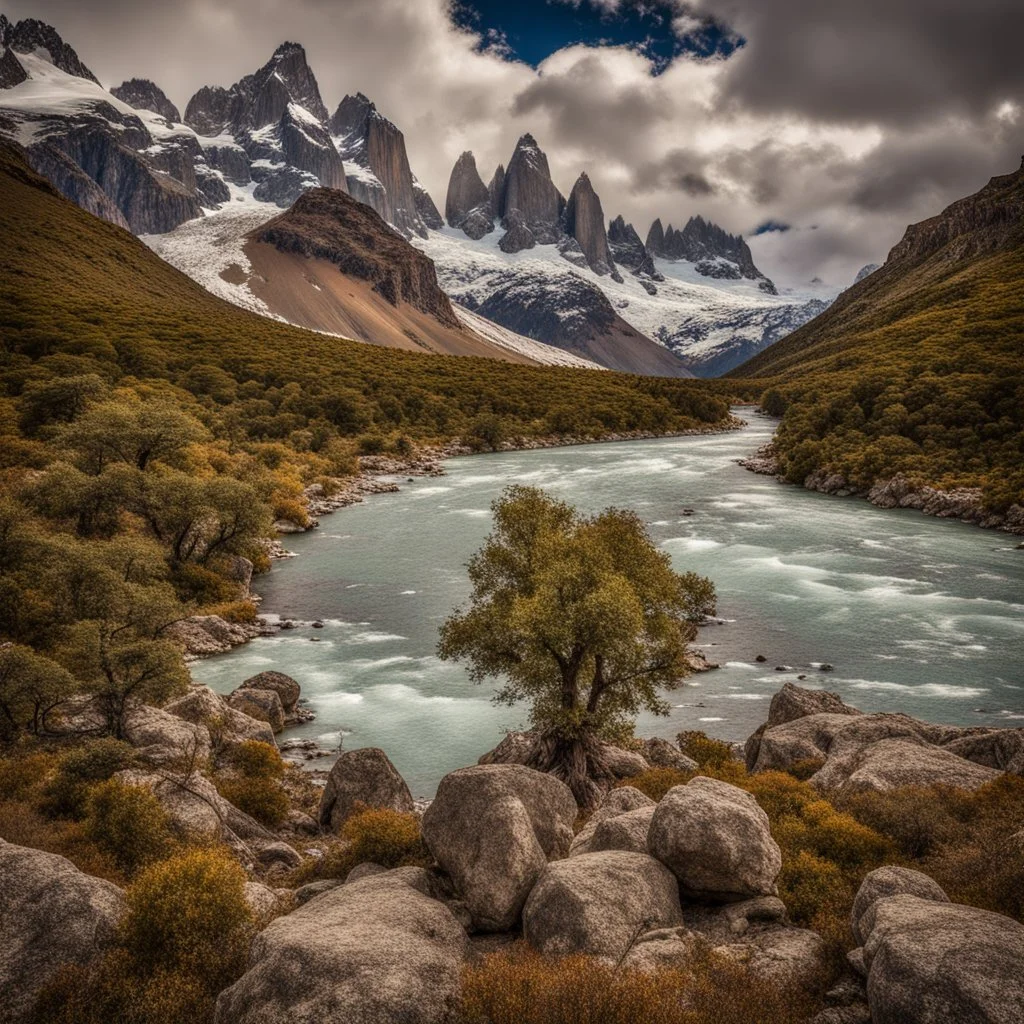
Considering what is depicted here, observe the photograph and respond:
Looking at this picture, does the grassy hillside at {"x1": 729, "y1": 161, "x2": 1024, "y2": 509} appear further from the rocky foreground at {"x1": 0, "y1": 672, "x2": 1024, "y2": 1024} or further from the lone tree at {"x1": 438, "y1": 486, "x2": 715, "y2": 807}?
the rocky foreground at {"x1": 0, "y1": 672, "x2": 1024, "y2": 1024}

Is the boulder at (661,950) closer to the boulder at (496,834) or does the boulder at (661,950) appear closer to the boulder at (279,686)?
the boulder at (496,834)

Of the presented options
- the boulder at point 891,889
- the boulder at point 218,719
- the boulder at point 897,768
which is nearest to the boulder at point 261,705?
the boulder at point 218,719

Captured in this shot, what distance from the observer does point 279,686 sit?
33219mm

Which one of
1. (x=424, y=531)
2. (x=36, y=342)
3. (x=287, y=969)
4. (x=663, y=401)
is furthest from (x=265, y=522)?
(x=663, y=401)

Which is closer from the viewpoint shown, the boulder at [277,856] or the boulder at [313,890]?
the boulder at [313,890]

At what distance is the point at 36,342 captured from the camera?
317 ft

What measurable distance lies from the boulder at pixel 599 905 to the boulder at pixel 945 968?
3818 mm

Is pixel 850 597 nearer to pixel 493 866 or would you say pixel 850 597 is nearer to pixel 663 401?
pixel 493 866

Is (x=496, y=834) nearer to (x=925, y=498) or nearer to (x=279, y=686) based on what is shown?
(x=279, y=686)

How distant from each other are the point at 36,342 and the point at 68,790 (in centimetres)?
9796

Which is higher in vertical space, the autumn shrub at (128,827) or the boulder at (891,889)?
the boulder at (891,889)

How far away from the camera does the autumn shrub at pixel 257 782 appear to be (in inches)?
898

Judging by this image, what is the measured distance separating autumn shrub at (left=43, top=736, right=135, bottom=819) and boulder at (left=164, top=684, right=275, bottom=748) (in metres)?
5.87

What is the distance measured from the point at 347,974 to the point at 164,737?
1572cm
